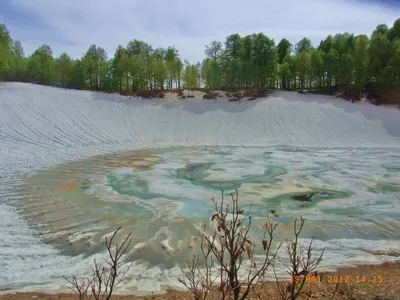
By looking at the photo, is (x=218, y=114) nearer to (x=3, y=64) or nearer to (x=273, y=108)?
(x=273, y=108)

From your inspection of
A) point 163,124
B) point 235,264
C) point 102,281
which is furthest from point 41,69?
point 235,264

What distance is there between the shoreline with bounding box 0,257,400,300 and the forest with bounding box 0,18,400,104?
102ft

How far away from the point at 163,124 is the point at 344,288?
81.9 ft

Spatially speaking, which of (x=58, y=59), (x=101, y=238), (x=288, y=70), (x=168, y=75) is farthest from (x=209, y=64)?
(x=101, y=238)

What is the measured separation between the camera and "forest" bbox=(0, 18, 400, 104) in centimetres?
3534

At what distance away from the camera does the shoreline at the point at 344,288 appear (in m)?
4.71

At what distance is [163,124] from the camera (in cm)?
2873

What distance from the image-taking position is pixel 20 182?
1273 centimetres

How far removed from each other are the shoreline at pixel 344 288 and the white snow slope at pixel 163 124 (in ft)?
39.6

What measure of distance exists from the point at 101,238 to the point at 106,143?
16.5m

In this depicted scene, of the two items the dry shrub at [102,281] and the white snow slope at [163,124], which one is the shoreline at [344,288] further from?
the white snow slope at [163,124]

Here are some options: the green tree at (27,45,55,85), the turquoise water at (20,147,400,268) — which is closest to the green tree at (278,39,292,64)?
the turquoise water at (20,147,400,268)
